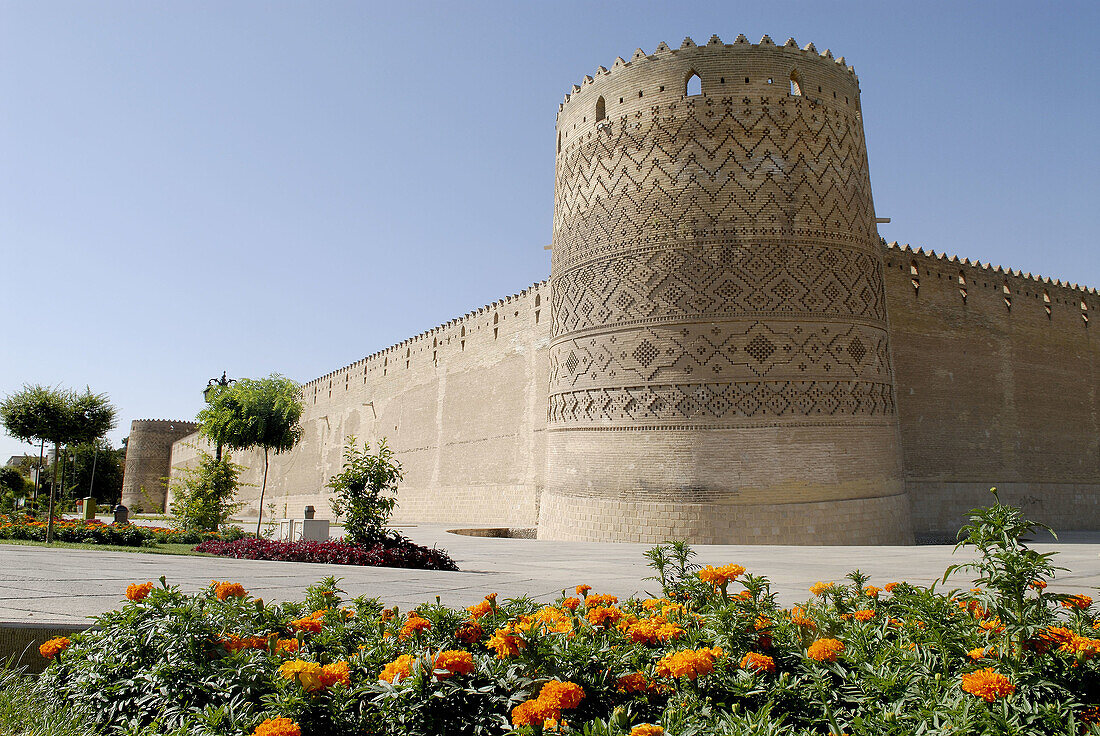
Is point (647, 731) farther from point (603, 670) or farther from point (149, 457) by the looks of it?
point (149, 457)

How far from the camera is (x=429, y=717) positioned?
2.05m

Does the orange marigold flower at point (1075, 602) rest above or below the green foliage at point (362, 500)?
below

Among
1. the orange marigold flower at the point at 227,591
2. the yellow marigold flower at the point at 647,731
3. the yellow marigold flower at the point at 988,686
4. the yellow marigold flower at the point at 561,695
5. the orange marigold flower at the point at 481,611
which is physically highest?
the orange marigold flower at the point at 227,591

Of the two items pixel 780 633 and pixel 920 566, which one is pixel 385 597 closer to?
pixel 780 633

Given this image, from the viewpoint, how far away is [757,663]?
2199mm

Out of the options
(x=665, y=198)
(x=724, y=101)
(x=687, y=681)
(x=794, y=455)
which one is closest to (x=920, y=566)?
(x=794, y=455)

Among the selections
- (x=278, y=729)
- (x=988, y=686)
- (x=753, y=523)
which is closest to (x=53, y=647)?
(x=278, y=729)

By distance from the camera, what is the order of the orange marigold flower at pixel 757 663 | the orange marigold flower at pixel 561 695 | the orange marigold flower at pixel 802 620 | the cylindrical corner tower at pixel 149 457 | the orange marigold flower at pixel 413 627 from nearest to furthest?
the orange marigold flower at pixel 561 695 → the orange marigold flower at pixel 757 663 → the orange marigold flower at pixel 413 627 → the orange marigold flower at pixel 802 620 → the cylindrical corner tower at pixel 149 457

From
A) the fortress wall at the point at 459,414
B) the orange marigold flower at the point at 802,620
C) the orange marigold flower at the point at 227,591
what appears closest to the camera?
the orange marigold flower at the point at 802,620

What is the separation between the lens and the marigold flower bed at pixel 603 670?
1.91m

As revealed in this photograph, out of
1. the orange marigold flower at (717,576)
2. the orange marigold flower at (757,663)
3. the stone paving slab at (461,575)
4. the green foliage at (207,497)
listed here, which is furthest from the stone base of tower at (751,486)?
the orange marigold flower at (757,663)

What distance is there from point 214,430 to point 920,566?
602 inches

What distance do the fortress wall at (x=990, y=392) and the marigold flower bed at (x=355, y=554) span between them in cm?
994

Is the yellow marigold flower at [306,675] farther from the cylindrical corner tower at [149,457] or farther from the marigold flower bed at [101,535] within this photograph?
the cylindrical corner tower at [149,457]
